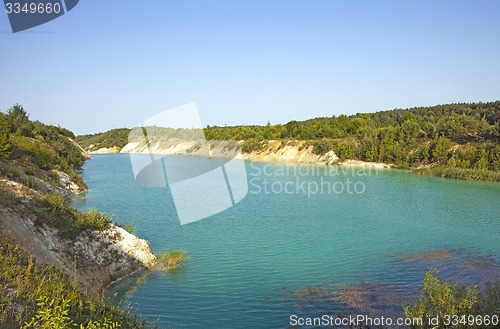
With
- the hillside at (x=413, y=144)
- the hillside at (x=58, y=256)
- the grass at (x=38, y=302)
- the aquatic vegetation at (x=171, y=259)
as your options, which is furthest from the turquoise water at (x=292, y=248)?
A: the hillside at (x=413, y=144)

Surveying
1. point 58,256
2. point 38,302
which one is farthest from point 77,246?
point 38,302

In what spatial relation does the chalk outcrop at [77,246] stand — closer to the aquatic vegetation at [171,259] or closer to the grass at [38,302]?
the aquatic vegetation at [171,259]

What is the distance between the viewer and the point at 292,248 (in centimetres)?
2577

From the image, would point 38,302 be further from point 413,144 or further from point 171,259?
point 413,144

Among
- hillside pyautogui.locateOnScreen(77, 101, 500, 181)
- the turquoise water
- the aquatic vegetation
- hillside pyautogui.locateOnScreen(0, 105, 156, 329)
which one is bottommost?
hillside pyautogui.locateOnScreen(77, 101, 500, 181)

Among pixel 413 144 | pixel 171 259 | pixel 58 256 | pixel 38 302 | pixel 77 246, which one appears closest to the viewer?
pixel 38 302

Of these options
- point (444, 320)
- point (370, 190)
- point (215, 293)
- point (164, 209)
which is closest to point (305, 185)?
point (370, 190)

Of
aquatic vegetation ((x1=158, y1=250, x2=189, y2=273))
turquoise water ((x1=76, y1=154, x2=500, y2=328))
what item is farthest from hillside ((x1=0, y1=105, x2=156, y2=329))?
turquoise water ((x1=76, y1=154, x2=500, y2=328))

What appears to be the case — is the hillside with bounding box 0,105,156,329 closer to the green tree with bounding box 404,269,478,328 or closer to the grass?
the grass

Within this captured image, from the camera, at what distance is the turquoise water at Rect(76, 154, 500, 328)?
17.1 m

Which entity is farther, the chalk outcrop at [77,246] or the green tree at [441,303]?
the chalk outcrop at [77,246]

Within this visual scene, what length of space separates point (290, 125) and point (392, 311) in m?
116

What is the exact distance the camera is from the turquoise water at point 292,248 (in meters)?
17.1

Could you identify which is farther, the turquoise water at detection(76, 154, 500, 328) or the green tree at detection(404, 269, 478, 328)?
the turquoise water at detection(76, 154, 500, 328)
